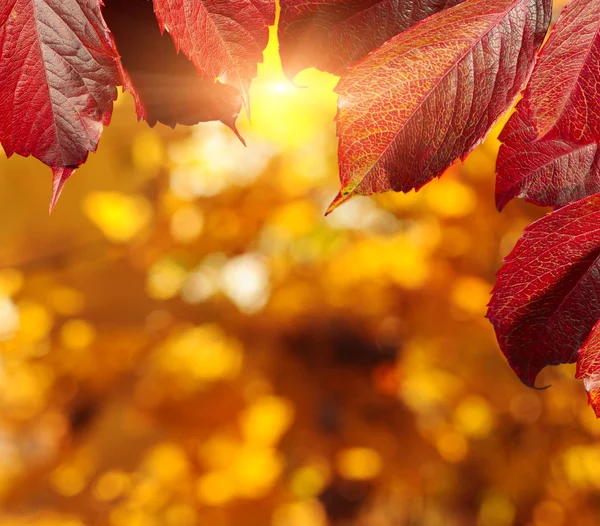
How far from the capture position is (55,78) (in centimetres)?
27

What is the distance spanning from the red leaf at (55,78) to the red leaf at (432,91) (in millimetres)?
124

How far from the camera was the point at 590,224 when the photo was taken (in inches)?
11.3

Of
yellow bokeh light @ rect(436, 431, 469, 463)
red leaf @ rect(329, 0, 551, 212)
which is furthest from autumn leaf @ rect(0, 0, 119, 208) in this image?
yellow bokeh light @ rect(436, 431, 469, 463)

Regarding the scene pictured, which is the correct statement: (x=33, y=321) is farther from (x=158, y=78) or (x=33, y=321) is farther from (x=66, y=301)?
(x=158, y=78)

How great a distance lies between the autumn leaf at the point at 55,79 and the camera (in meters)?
0.26

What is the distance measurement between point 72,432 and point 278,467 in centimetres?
71

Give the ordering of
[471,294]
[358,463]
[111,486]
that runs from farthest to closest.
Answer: [358,463] < [471,294] < [111,486]

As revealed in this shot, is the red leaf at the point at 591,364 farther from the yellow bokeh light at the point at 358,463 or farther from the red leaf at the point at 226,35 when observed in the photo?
the yellow bokeh light at the point at 358,463

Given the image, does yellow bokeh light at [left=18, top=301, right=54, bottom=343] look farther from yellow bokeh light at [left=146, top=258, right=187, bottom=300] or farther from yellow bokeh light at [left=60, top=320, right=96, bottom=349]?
yellow bokeh light at [left=146, top=258, right=187, bottom=300]

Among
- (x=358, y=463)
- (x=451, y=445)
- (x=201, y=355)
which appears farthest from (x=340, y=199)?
(x=451, y=445)

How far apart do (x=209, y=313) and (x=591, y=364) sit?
1663 millimetres

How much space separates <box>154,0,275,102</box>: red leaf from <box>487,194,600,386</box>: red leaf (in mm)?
170

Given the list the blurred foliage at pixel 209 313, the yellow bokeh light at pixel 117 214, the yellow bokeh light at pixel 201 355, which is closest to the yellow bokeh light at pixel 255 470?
the blurred foliage at pixel 209 313

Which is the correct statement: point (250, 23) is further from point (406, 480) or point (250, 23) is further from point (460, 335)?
point (406, 480)
